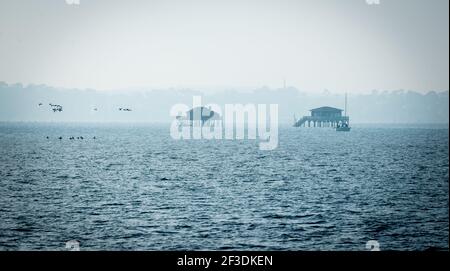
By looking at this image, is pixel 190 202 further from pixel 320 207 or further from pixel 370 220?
pixel 370 220

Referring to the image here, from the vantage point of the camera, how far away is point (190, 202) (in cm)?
4528

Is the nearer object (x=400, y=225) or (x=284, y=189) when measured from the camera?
(x=400, y=225)

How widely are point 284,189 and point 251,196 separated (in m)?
6.34

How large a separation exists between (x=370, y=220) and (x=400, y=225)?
2.34 m

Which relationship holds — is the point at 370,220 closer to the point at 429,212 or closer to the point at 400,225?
the point at 400,225

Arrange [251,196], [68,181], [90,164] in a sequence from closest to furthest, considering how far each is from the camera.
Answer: [251,196] → [68,181] → [90,164]

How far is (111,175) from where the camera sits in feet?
217

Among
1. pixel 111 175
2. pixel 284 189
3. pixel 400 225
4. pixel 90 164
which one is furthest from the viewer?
pixel 90 164

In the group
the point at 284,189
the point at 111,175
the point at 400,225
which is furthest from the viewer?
the point at 111,175

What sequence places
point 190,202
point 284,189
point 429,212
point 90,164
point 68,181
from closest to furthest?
point 429,212, point 190,202, point 284,189, point 68,181, point 90,164
